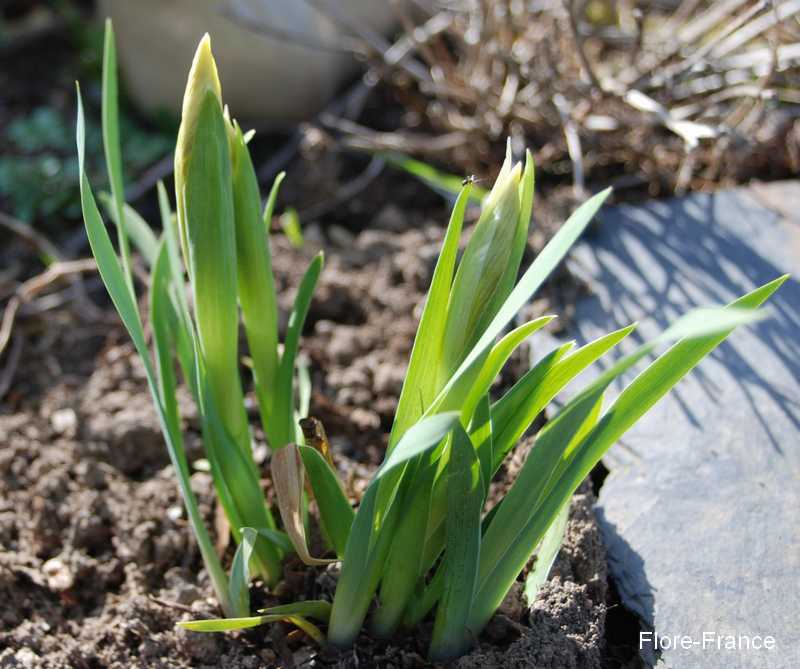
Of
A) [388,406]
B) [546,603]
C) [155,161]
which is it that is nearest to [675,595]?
[546,603]

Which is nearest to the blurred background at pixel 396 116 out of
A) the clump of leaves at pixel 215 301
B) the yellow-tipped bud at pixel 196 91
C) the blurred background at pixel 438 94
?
the blurred background at pixel 438 94

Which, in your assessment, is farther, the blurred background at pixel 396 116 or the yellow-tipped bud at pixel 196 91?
the blurred background at pixel 396 116

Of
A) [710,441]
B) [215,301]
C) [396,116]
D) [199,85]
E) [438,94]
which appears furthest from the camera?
[396,116]

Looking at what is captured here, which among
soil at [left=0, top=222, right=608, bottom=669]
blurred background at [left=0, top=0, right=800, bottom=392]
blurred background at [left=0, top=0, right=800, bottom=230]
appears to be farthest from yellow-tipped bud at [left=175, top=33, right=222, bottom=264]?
blurred background at [left=0, top=0, right=800, bottom=230]

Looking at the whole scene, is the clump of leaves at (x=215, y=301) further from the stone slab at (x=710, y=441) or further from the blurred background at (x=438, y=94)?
the blurred background at (x=438, y=94)

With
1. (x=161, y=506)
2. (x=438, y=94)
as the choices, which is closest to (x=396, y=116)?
(x=438, y=94)

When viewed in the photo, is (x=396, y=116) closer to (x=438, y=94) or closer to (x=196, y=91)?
(x=438, y=94)
